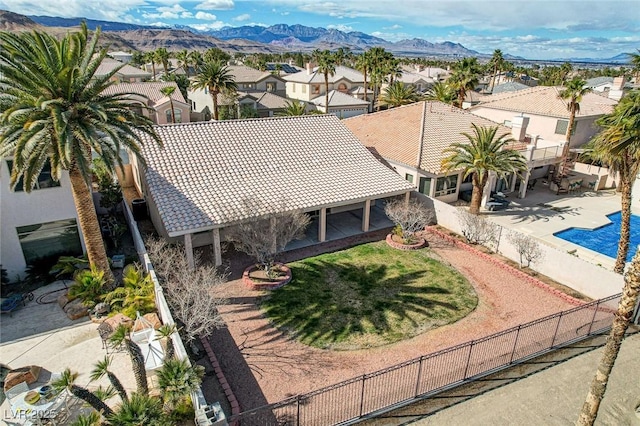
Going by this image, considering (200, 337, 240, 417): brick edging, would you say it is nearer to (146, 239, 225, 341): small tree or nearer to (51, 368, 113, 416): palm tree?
(146, 239, 225, 341): small tree

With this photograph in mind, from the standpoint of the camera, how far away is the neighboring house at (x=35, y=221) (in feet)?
56.3

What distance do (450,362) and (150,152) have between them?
61.7 feet

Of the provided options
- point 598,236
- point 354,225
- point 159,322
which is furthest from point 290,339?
point 598,236

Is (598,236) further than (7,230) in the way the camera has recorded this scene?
Yes

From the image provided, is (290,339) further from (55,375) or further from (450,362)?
(55,375)

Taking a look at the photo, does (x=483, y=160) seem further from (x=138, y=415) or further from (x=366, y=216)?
(x=138, y=415)

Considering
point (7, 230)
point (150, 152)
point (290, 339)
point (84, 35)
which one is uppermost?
point (84, 35)

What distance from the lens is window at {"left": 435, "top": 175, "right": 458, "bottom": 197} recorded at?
28.7 meters

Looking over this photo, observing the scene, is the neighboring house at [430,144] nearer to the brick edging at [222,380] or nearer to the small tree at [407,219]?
the small tree at [407,219]

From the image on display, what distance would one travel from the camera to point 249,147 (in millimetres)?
24984

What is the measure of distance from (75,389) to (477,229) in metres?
20.4

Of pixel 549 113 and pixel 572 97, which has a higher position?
pixel 572 97

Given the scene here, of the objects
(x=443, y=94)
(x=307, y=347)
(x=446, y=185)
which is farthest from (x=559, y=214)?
Result: (x=307, y=347)

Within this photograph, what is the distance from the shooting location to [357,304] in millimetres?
17516
